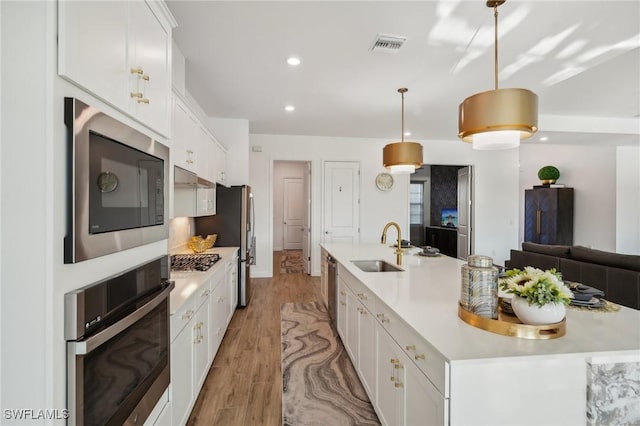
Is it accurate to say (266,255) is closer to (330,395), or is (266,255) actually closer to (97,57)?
(330,395)

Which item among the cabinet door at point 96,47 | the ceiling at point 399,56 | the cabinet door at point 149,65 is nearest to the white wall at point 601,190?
the ceiling at point 399,56

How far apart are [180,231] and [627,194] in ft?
26.3

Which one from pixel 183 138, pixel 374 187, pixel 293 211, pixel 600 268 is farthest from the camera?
pixel 293 211

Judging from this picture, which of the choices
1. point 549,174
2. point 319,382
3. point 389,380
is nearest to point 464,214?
point 549,174

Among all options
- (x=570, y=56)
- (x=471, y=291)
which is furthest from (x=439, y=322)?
(x=570, y=56)

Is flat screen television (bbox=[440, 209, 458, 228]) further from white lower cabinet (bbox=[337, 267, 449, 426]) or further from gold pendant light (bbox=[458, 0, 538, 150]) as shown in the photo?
gold pendant light (bbox=[458, 0, 538, 150])

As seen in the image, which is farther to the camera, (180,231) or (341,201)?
(341,201)

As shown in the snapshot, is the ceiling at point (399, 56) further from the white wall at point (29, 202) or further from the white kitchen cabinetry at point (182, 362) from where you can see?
the white kitchen cabinetry at point (182, 362)

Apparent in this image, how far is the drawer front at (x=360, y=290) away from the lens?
2.05 m

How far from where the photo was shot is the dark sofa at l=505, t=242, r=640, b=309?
312cm

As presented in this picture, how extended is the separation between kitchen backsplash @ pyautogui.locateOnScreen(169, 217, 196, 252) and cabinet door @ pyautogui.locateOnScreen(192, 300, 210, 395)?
51.1 inches

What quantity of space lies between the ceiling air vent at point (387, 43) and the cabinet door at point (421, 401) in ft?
7.49

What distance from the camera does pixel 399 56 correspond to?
2818 millimetres

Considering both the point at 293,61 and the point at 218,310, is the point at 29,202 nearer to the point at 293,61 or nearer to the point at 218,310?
the point at 218,310
